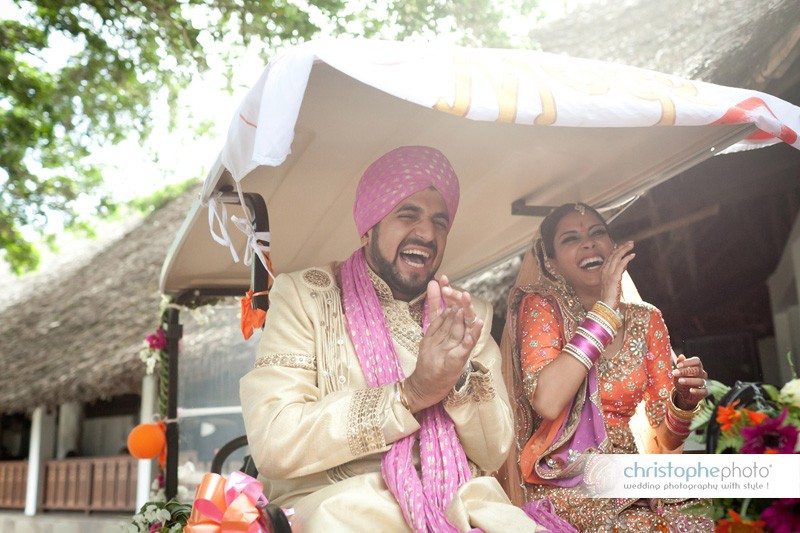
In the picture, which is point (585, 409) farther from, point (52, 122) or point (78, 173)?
point (78, 173)

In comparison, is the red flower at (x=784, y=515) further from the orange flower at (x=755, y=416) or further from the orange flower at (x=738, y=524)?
the orange flower at (x=755, y=416)

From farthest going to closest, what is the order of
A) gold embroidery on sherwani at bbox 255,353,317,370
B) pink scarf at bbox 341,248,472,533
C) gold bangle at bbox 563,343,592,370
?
gold bangle at bbox 563,343,592,370
gold embroidery on sherwani at bbox 255,353,317,370
pink scarf at bbox 341,248,472,533

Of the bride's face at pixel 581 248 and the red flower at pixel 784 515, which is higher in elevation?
the bride's face at pixel 581 248

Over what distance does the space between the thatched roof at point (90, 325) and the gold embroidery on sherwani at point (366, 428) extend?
8643 mm

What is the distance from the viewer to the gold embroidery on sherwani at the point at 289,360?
254 cm

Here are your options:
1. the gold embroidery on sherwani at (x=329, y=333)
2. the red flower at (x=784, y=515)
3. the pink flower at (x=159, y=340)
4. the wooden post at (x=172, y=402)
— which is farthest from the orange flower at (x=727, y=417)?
the pink flower at (x=159, y=340)

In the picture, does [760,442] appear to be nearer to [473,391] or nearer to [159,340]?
[473,391]

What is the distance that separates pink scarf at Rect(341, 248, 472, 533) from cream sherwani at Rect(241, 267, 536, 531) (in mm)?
36

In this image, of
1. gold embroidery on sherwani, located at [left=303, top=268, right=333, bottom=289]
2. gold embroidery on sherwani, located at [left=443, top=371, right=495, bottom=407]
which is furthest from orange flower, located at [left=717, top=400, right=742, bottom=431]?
gold embroidery on sherwani, located at [left=303, top=268, right=333, bottom=289]

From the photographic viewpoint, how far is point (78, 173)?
41.6 feet

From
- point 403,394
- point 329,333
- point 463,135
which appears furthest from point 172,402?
point 403,394

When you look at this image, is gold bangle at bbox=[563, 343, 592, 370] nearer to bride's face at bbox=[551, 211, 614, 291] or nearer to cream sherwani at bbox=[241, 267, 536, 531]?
cream sherwani at bbox=[241, 267, 536, 531]

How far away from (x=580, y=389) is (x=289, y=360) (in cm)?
101

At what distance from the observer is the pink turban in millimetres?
2729
